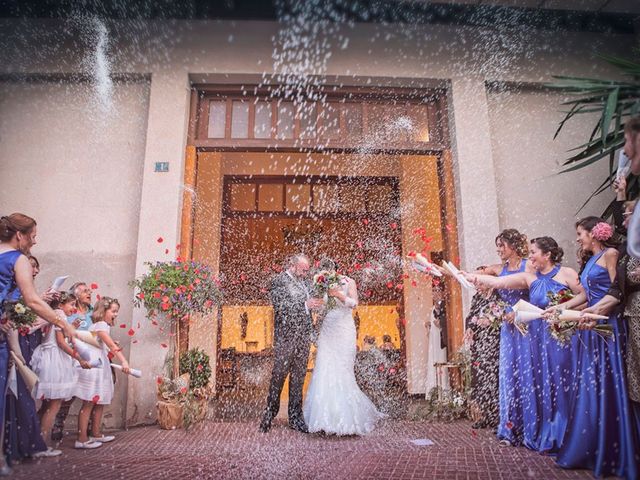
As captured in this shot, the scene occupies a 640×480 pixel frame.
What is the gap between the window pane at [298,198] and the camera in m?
11.0

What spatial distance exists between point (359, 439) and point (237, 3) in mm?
6923

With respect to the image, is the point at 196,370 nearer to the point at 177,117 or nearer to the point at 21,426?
the point at 21,426

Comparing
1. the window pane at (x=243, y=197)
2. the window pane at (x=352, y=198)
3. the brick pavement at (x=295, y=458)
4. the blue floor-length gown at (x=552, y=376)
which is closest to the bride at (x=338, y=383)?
the brick pavement at (x=295, y=458)

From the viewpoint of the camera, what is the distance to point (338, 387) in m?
5.54

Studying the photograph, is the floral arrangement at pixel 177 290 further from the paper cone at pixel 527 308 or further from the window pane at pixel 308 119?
the paper cone at pixel 527 308

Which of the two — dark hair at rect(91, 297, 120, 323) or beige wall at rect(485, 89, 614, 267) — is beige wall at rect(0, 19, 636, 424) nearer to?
beige wall at rect(485, 89, 614, 267)

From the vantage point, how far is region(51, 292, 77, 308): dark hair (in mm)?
4824

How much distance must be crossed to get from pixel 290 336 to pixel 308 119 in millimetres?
3692

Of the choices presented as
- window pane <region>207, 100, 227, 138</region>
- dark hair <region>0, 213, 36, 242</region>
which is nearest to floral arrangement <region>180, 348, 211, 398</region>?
dark hair <region>0, 213, 36, 242</region>

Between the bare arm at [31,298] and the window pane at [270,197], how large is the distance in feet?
23.7

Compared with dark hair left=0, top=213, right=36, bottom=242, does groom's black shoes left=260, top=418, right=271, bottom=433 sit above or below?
below

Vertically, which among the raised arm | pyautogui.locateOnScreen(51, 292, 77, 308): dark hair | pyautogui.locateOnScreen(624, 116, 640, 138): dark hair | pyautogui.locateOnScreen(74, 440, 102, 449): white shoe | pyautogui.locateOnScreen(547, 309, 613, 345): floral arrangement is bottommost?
pyautogui.locateOnScreen(74, 440, 102, 449): white shoe

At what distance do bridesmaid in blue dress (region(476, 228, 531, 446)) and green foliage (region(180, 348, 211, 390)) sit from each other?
3.74 metres

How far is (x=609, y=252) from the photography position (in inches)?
152
